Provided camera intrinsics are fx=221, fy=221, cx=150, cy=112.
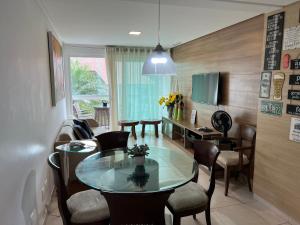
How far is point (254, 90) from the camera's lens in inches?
123

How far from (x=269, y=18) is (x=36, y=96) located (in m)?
2.65

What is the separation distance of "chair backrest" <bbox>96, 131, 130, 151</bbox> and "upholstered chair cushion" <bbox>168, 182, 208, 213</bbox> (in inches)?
50.2

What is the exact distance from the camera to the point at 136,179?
2004mm

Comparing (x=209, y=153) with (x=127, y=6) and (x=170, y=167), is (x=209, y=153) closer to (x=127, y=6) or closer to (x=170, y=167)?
(x=170, y=167)

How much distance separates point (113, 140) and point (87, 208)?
133cm

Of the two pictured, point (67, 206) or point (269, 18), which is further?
point (269, 18)

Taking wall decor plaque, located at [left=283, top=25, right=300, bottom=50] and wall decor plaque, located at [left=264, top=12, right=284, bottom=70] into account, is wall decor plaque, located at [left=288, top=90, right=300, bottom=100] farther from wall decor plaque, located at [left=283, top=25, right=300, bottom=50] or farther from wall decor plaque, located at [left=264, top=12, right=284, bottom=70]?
wall decor plaque, located at [left=283, top=25, right=300, bottom=50]

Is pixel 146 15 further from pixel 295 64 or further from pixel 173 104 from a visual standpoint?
pixel 173 104

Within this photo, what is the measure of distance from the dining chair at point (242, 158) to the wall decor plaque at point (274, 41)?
3.14ft

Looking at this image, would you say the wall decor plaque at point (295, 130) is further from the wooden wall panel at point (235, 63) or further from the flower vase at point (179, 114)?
the flower vase at point (179, 114)

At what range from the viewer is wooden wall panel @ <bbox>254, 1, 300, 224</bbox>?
2.23m

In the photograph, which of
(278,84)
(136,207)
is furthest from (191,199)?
(278,84)

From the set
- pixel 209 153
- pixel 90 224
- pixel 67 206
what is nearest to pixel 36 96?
pixel 67 206

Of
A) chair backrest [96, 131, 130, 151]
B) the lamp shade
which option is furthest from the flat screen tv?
chair backrest [96, 131, 130, 151]
